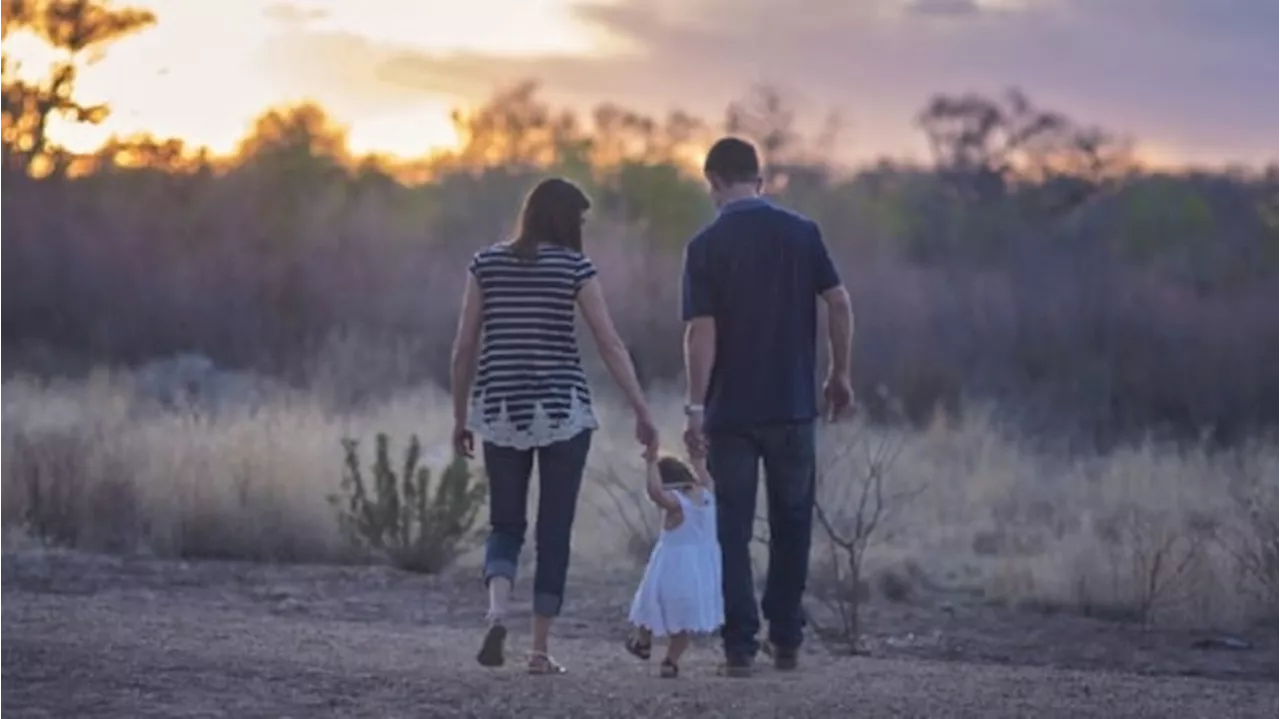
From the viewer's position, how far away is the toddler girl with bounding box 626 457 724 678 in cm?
907

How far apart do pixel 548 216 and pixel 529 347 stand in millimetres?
497

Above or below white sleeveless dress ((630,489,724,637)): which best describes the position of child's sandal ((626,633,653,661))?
below

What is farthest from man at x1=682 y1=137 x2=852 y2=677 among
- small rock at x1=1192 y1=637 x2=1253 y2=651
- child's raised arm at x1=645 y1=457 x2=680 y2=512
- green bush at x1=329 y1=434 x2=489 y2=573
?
green bush at x1=329 y1=434 x2=489 y2=573

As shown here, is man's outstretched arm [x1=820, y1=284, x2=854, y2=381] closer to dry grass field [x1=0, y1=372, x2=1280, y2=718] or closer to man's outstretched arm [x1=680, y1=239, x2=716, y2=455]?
man's outstretched arm [x1=680, y1=239, x2=716, y2=455]

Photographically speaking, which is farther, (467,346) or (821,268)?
(821,268)

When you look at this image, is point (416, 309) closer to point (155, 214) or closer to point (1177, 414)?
point (155, 214)

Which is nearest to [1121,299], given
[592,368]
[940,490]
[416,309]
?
[592,368]

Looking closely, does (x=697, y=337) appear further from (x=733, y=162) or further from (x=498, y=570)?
(x=498, y=570)

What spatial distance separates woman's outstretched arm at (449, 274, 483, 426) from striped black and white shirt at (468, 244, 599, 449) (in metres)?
0.04

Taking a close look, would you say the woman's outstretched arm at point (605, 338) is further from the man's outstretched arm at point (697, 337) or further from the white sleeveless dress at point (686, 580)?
the white sleeveless dress at point (686, 580)

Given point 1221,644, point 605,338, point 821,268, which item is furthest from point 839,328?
point 1221,644

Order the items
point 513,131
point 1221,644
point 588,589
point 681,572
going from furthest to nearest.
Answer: point 513,131 < point 588,589 < point 1221,644 < point 681,572

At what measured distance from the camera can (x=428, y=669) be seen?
30.0ft

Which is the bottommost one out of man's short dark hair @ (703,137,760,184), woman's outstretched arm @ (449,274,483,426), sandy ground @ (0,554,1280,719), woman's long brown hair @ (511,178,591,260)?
sandy ground @ (0,554,1280,719)
